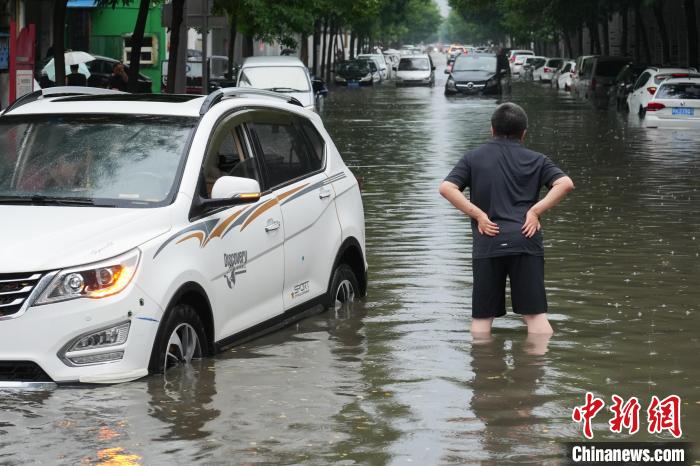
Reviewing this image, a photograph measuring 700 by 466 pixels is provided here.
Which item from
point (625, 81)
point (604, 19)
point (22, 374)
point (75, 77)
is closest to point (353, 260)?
point (22, 374)

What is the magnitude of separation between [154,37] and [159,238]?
4376 centimetres

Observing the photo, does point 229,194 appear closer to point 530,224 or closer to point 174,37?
point 530,224

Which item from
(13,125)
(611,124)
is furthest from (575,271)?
(611,124)

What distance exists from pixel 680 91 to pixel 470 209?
26581 mm

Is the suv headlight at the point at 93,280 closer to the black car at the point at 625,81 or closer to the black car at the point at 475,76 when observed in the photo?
the black car at the point at 625,81

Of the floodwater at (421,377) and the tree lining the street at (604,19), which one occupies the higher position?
the tree lining the street at (604,19)

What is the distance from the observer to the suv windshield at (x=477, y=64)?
5844cm

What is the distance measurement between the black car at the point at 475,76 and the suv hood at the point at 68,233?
49.9 m

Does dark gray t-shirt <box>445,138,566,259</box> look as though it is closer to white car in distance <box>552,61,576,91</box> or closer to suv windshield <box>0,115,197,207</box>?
suv windshield <box>0,115,197,207</box>

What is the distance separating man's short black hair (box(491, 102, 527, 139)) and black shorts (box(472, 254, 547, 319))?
0.70m

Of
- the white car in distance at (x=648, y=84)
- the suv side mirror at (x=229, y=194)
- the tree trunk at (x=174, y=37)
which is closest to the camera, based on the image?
the suv side mirror at (x=229, y=194)

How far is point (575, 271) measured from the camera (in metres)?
12.9

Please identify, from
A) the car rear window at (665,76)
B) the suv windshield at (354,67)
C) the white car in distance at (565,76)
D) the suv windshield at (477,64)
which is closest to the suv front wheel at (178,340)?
the car rear window at (665,76)

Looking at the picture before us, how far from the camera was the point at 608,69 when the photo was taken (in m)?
52.2
